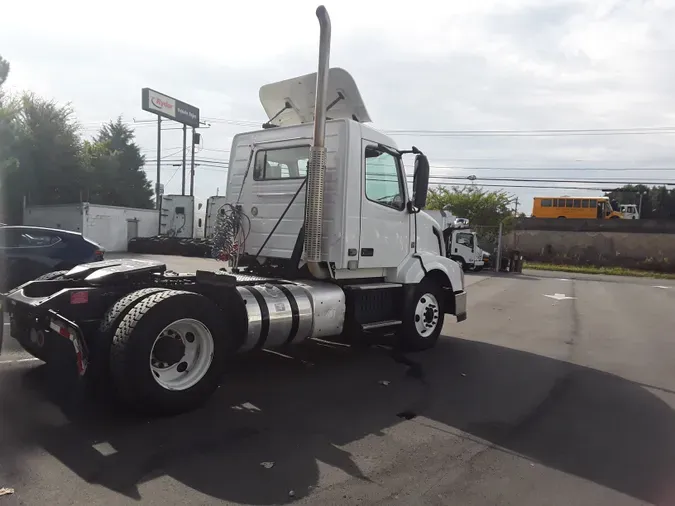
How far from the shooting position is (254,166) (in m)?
7.45

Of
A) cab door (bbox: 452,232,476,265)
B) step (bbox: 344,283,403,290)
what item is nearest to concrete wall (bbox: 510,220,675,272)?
cab door (bbox: 452,232,476,265)

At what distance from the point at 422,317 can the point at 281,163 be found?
2.98 m

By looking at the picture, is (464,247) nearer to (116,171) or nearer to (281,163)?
(281,163)

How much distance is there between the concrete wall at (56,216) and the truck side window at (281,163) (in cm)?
2333

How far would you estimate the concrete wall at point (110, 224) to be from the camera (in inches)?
1124

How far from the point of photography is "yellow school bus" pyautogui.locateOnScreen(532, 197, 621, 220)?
46.3m

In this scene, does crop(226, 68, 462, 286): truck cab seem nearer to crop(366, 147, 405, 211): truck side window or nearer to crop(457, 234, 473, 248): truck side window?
crop(366, 147, 405, 211): truck side window

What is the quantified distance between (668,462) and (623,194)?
90.3 m

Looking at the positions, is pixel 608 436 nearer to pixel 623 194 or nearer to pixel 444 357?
pixel 444 357

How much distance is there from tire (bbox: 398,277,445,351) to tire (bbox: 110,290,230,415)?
3180 mm

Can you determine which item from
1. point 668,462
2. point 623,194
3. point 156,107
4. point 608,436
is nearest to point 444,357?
point 608,436

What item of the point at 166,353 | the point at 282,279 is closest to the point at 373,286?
the point at 282,279

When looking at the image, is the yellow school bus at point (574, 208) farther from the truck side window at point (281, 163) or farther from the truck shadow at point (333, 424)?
the truck side window at point (281, 163)

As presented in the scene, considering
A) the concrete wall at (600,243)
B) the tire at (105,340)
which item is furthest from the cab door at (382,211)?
the concrete wall at (600,243)
